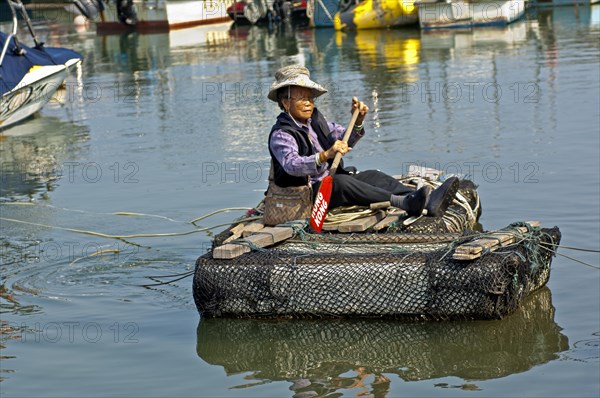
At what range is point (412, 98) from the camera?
18.1 meters

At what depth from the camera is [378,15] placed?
109ft

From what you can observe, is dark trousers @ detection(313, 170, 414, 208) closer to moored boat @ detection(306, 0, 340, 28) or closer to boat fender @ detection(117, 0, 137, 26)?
moored boat @ detection(306, 0, 340, 28)

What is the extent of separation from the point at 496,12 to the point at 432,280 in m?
23.6

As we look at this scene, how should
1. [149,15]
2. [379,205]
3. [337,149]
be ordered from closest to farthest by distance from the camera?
[337,149]
[379,205]
[149,15]

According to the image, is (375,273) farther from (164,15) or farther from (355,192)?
(164,15)

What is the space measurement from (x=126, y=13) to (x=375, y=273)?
33.7 meters

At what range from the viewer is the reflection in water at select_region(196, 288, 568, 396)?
23.7 ft

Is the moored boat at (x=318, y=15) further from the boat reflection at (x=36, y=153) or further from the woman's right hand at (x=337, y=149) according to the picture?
the woman's right hand at (x=337, y=149)

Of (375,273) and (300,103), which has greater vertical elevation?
(300,103)

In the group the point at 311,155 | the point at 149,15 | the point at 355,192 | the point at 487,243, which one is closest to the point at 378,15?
the point at 149,15

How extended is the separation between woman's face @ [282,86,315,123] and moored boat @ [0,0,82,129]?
8980mm

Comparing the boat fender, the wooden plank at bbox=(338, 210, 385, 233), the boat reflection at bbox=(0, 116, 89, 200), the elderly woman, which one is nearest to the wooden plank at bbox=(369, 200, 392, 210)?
the elderly woman

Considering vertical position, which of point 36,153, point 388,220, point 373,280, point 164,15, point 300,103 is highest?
point 300,103

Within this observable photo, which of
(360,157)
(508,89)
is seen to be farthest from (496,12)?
(360,157)
